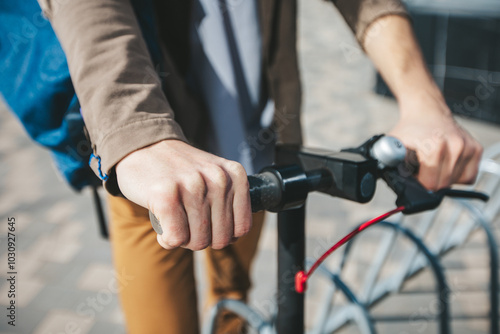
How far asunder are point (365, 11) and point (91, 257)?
219 cm

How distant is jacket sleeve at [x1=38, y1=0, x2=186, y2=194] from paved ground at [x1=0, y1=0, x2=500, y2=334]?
→ 176cm

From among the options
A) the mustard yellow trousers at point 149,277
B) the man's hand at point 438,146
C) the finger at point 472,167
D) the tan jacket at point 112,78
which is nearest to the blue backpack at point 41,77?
the tan jacket at point 112,78

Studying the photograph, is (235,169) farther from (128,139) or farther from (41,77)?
(41,77)

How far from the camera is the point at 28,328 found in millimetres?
2129

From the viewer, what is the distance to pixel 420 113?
0.91 m

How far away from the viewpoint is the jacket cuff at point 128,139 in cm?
65

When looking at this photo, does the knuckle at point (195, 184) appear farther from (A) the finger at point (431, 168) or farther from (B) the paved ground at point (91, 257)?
(B) the paved ground at point (91, 257)

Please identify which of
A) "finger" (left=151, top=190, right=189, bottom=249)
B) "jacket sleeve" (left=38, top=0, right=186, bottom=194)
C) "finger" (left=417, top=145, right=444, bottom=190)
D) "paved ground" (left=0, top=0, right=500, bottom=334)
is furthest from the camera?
"paved ground" (left=0, top=0, right=500, bottom=334)

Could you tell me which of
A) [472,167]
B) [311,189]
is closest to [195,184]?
[311,189]

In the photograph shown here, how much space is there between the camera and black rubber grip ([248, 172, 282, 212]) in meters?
0.69

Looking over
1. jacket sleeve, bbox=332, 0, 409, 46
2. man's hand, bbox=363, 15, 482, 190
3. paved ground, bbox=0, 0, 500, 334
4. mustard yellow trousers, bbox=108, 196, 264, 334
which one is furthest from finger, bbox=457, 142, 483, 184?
paved ground, bbox=0, 0, 500, 334

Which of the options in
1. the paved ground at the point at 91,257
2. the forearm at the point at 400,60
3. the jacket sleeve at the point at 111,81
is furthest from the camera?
the paved ground at the point at 91,257

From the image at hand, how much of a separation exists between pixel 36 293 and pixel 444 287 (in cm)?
199

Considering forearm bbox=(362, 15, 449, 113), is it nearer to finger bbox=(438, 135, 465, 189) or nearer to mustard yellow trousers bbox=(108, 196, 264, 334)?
finger bbox=(438, 135, 465, 189)
